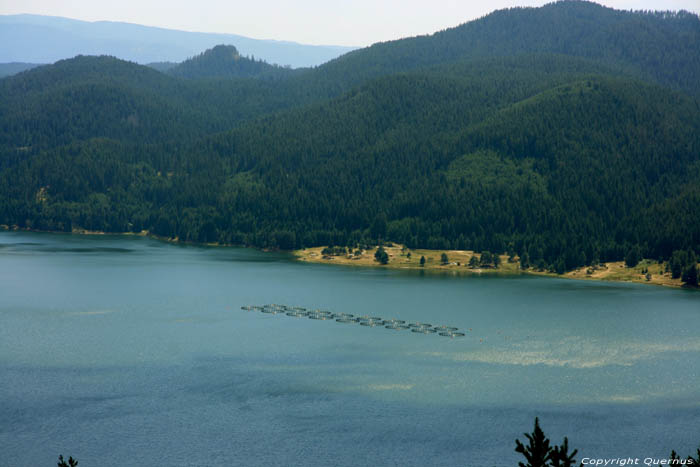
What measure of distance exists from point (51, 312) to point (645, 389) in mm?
133041

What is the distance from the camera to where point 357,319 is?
176 meters

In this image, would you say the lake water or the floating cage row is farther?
the floating cage row

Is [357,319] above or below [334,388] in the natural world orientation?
above

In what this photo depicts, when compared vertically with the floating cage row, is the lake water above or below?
below

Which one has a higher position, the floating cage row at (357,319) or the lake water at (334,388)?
the floating cage row at (357,319)

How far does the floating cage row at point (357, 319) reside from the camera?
164875 millimetres

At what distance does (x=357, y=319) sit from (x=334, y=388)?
57807 millimetres

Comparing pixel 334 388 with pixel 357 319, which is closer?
pixel 334 388

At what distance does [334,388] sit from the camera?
11875 cm

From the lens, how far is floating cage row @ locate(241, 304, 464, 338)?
16488 cm

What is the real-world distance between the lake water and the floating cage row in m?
4.33

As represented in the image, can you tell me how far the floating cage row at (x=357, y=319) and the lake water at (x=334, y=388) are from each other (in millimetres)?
4332

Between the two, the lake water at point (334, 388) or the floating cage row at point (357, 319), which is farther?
the floating cage row at point (357, 319)

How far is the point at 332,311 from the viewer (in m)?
187
